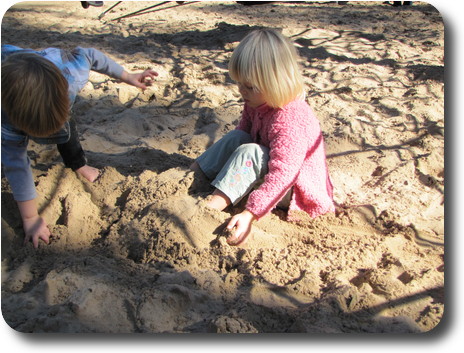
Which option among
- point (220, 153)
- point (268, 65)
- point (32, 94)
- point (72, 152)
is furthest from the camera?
point (72, 152)

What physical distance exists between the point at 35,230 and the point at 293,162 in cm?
125

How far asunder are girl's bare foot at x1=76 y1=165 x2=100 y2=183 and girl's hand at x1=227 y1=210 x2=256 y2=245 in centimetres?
89

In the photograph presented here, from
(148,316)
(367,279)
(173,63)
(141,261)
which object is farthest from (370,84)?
(148,316)

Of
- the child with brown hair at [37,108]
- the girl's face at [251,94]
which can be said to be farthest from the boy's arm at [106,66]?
the girl's face at [251,94]

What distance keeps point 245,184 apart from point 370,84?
194 centimetres

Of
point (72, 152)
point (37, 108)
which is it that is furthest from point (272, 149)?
point (72, 152)

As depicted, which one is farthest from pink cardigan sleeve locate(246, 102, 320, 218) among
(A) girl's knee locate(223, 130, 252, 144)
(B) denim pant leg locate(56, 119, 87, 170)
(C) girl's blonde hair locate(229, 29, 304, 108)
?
(B) denim pant leg locate(56, 119, 87, 170)

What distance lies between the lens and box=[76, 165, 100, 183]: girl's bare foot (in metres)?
2.47

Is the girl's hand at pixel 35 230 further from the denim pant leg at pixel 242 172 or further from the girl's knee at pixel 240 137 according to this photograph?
the girl's knee at pixel 240 137

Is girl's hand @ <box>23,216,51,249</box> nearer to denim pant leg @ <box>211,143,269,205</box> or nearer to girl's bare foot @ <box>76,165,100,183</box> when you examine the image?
girl's bare foot @ <box>76,165,100,183</box>

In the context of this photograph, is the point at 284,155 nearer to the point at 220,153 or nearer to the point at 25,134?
the point at 220,153

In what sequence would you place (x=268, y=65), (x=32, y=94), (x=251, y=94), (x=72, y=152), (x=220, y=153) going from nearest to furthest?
(x=32, y=94) → (x=268, y=65) → (x=251, y=94) → (x=220, y=153) → (x=72, y=152)

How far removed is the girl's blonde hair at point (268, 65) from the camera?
199cm

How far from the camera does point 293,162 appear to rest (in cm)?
206
